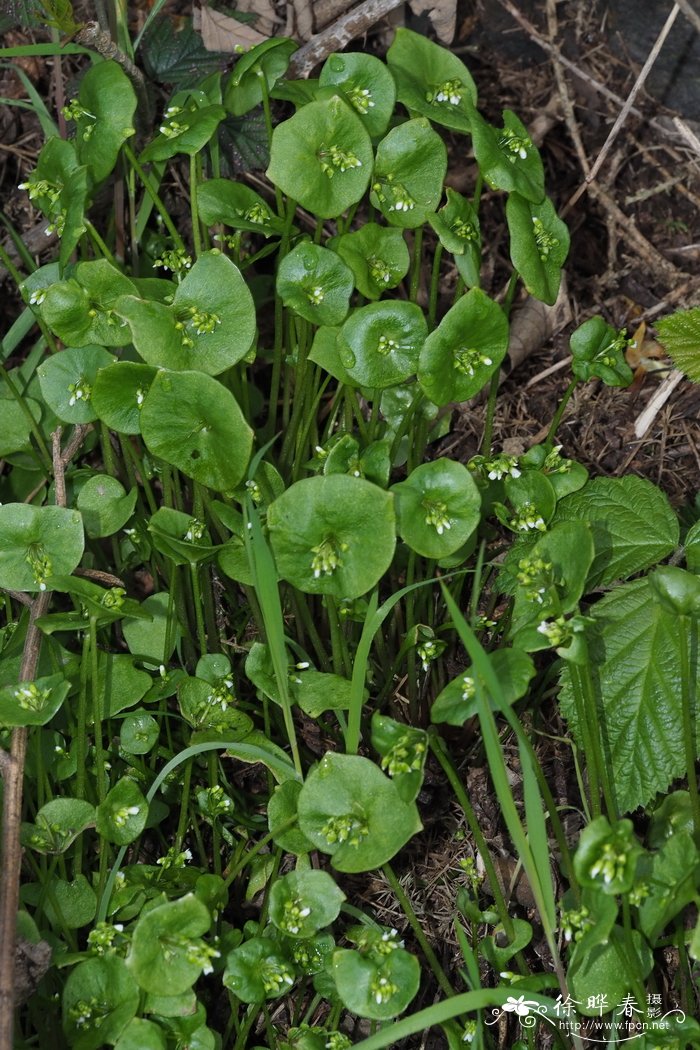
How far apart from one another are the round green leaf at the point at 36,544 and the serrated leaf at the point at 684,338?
1.34 meters

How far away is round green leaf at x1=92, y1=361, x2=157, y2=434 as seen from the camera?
177 cm

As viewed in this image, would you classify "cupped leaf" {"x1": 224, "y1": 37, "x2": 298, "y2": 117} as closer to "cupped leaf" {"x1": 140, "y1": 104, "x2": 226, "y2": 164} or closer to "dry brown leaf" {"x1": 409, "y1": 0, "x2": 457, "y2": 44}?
"cupped leaf" {"x1": 140, "y1": 104, "x2": 226, "y2": 164}

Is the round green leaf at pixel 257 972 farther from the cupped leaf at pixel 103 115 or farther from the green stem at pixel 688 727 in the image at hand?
the cupped leaf at pixel 103 115

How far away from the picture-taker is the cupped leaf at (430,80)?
6.49 ft

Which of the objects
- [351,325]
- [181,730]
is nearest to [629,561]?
[351,325]

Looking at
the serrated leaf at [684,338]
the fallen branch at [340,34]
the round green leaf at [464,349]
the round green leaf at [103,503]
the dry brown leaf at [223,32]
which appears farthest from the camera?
the dry brown leaf at [223,32]

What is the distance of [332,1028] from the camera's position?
175 centimetres

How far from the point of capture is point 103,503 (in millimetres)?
2088

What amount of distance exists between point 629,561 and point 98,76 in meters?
1.42

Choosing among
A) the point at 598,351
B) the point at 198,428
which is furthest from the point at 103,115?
the point at 598,351

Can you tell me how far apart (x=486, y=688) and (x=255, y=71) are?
1343mm

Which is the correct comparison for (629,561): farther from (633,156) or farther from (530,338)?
(633,156)

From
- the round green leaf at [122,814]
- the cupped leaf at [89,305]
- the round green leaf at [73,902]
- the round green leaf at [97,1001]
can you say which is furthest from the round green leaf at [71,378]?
the round green leaf at [97,1001]

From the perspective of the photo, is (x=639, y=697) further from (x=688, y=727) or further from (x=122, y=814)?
(x=122, y=814)
